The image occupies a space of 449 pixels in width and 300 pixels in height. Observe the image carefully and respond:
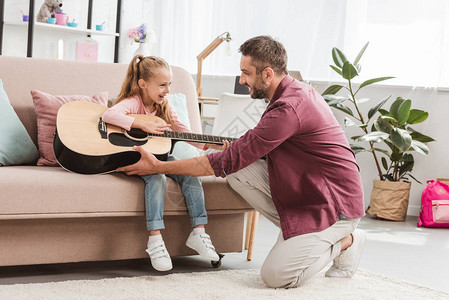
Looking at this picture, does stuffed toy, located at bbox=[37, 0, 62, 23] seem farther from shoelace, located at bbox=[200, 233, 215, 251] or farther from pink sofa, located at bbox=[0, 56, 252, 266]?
shoelace, located at bbox=[200, 233, 215, 251]

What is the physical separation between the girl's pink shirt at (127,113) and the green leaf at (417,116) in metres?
2.06

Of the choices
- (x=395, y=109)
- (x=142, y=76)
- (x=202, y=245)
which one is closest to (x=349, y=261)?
(x=202, y=245)

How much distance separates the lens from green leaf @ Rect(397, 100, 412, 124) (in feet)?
12.8

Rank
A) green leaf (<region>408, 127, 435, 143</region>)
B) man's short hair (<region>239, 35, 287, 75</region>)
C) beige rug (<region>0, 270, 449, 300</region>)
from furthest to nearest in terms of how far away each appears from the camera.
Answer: green leaf (<region>408, 127, 435, 143</region>) < man's short hair (<region>239, 35, 287, 75</region>) < beige rug (<region>0, 270, 449, 300</region>)

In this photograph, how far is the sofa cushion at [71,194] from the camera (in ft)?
6.55

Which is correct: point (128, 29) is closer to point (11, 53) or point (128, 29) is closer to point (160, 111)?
point (11, 53)

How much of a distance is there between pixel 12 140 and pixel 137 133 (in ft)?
1.69

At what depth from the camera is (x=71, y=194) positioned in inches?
81.3

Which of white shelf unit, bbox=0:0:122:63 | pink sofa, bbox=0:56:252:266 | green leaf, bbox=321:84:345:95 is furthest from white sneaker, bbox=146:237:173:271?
white shelf unit, bbox=0:0:122:63

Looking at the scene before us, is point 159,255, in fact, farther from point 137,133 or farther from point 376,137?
point 376,137

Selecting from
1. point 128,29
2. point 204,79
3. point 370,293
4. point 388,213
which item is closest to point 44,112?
point 370,293

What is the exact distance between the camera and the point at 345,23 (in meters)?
→ 4.57

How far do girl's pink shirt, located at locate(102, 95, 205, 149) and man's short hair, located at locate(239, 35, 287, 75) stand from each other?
1.49 ft

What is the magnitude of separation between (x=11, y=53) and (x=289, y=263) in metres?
4.06
